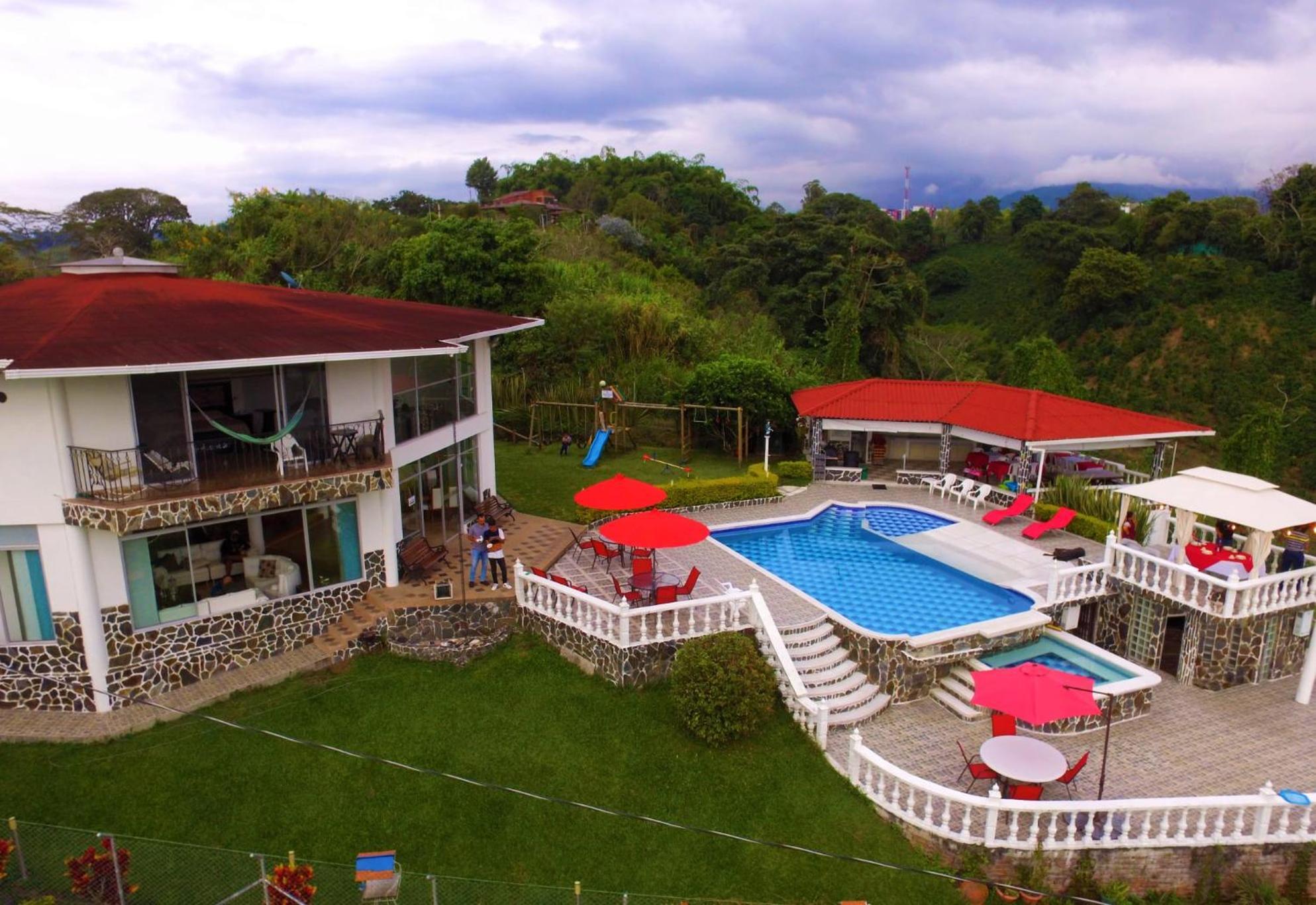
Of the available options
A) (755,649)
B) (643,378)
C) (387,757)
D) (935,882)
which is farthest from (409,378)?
(643,378)

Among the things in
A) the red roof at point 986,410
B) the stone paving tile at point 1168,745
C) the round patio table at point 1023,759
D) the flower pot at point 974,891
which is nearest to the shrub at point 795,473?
the red roof at point 986,410

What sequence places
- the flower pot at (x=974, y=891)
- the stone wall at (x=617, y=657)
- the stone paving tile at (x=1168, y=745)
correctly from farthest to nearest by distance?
the stone wall at (x=617, y=657) < the stone paving tile at (x=1168, y=745) < the flower pot at (x=974, y=891)

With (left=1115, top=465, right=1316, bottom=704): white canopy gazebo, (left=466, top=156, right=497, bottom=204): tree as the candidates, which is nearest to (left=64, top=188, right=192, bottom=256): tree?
(left=466, top=156, right=497, bottom=204): tree

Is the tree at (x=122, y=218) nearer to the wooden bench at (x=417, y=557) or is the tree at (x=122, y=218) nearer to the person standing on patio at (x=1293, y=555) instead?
the wooden bench at (x=417, y=557)

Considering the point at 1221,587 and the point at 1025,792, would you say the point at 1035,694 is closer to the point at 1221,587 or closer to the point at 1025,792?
the point at 1025,792

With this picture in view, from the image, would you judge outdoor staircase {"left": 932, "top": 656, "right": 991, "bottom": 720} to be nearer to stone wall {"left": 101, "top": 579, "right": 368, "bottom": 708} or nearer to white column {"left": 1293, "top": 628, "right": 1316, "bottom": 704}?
white column {"left": 1293, "top": 628, "right": 1316, "bottom": 704}

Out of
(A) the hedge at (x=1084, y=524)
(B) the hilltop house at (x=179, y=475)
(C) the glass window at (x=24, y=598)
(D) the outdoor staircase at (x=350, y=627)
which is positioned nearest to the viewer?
(B) the hilltop house at (x=179, y=475)
